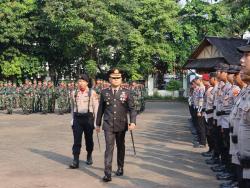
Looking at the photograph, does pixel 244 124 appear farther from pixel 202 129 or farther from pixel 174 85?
pixel 174 85

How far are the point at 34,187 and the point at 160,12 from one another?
31200 mm

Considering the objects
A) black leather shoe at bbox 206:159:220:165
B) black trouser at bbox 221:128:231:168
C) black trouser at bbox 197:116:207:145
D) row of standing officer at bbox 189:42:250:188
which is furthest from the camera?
black trouser at bbox 197:116:207:145

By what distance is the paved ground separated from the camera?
318 inches

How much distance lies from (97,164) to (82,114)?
3.51ft

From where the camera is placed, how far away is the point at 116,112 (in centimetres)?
851

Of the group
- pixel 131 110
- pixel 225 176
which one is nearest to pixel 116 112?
pixel 131 110

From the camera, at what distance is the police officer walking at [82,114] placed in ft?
31.2

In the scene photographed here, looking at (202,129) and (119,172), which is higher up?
(202,129)

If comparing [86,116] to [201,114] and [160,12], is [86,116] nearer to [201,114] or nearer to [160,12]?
[201,114]

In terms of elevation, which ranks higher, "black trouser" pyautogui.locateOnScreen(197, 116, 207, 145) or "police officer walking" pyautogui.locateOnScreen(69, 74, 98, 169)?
"police officer walking" pyautogui.locateOnScreen(69, 74, 98, 169)

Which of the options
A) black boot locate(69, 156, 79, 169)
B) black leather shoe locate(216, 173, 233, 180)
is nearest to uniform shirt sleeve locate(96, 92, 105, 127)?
black boot locate(69, 156, 79, 169)

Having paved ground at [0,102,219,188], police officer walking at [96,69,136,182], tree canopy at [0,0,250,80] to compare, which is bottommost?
paved ground at [0,102,219,188]

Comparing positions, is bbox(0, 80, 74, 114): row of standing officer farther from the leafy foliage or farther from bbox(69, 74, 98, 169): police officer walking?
the leafy foliage

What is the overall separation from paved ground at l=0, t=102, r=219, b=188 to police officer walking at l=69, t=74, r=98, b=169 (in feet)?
1.45
